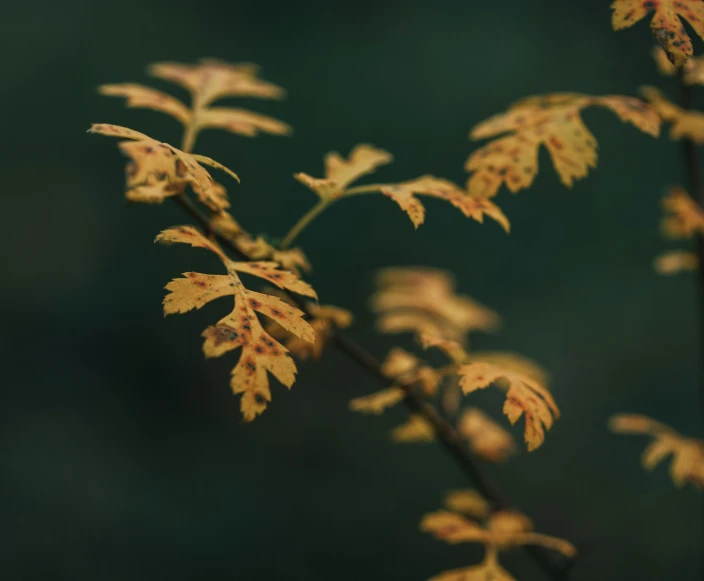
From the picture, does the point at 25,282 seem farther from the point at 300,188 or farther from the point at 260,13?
the point at 260,13

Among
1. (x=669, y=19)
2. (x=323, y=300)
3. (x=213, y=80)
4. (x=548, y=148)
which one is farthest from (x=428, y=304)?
(x=323, y=300)

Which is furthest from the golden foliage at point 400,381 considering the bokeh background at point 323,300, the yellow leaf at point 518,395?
the bokeh background at point 323,300

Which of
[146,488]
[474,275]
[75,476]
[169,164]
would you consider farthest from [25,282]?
[169,164]

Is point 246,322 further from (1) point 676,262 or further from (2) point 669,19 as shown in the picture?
(1) point 676,262

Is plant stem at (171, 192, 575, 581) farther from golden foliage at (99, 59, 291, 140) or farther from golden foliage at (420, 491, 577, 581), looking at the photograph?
golden foliage at (99, 59, 291, 140)

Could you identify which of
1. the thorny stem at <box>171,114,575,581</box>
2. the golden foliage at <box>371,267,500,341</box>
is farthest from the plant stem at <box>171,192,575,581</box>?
the golden foliage at <box>371,267,500,341</box>

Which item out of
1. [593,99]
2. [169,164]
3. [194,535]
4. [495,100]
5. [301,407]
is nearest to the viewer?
[169,164]
